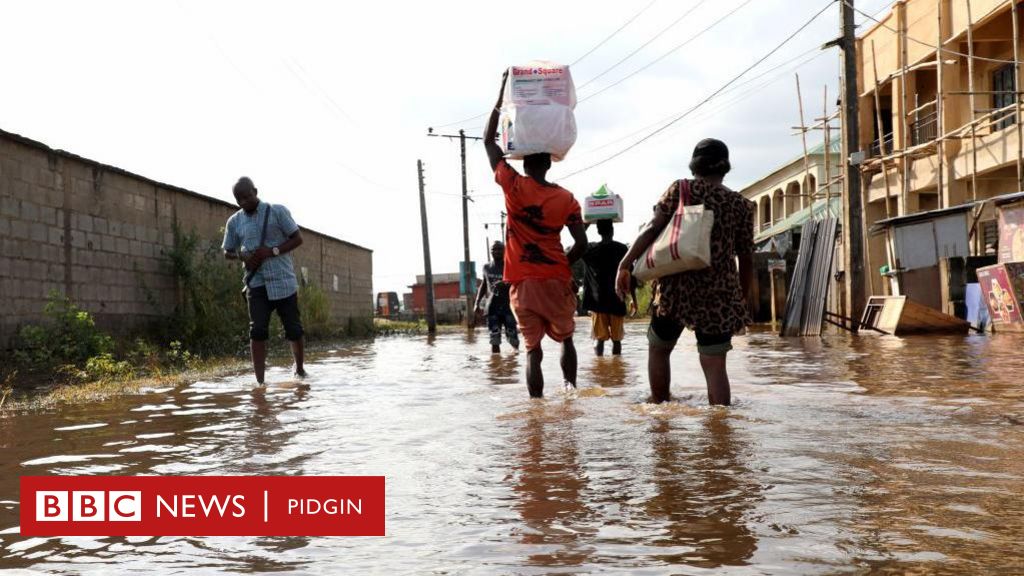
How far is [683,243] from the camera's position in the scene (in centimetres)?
457

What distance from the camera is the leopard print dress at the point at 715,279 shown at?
4680 millimetres

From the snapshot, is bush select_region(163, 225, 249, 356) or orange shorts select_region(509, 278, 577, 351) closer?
orange shorts select_region(509, 278, 577, 351)

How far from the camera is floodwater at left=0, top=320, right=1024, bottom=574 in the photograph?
7.09ft

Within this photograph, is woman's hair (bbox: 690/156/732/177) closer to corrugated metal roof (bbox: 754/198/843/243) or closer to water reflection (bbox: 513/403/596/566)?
water reflection (bbox: 513/403/596/566)

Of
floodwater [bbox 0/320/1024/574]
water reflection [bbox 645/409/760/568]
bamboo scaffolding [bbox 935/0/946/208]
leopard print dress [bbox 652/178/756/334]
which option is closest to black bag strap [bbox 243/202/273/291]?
floodwater [bbox 0/320/1024/574]

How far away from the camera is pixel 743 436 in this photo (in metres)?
3.80

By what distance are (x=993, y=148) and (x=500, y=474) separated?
690 inches

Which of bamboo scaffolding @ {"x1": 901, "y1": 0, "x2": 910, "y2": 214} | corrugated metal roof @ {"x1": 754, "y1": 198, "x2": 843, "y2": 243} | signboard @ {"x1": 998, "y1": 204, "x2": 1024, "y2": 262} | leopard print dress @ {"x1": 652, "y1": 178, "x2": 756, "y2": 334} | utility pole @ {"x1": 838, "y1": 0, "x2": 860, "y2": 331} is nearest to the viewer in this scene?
leopard print dress @ {"x1": 652, "y1": 178, "x2": 756, "y2": 334}

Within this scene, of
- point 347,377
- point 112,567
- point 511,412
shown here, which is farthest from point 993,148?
point 112,567

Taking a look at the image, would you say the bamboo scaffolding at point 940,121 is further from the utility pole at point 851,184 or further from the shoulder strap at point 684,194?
the shoulder strap at point 684,194

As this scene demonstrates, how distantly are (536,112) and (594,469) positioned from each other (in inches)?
108

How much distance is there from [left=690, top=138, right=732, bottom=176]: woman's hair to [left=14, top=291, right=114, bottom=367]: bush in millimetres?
6498

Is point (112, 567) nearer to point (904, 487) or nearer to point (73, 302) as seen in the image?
point (904, 487)

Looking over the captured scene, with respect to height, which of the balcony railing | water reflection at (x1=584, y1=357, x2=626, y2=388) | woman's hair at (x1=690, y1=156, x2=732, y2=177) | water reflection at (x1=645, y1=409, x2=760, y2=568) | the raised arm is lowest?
water reflection at (x1=645, y1=409, x2=760, y2=568)
